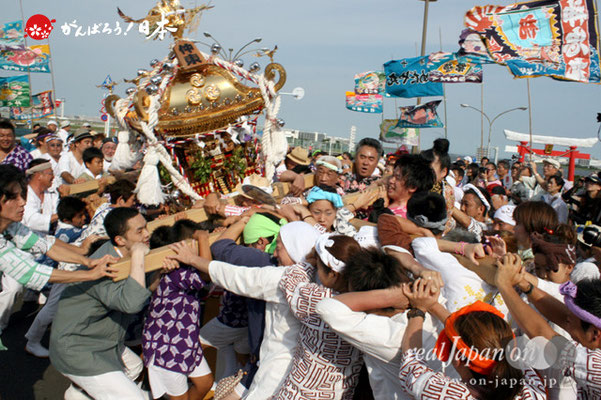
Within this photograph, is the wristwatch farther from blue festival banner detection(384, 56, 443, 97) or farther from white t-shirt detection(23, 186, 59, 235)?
blue festival banner detection(384, 56, 443, 97)

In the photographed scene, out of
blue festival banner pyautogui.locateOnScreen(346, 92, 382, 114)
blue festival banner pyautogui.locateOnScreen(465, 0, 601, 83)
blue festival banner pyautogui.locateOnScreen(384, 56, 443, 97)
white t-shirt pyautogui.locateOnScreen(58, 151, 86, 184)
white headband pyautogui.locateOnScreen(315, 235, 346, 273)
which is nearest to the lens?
white headband pyautogui.locateOnScreen(315, 235, 346, 273)

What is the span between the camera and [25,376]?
415 centimetres

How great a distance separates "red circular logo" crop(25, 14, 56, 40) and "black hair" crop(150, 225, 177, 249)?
10.9m

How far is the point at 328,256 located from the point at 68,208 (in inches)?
147

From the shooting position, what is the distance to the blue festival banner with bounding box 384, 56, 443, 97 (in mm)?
12672

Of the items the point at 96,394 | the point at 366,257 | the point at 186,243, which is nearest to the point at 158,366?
the point at 96,394

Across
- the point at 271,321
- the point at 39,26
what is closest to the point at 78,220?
the point at 271,321

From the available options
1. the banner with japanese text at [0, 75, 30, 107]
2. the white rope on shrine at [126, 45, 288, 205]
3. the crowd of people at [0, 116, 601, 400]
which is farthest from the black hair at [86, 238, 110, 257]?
the banner with japanese text at [0, 75, 30, 107]

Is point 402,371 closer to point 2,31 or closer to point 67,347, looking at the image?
point 67,347

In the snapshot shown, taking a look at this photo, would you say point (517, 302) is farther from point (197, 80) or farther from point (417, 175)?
point (197, 80)

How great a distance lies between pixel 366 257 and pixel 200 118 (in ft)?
7.48

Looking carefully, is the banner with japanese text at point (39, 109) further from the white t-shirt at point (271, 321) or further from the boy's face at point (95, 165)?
the white t-shirt at point (271, 321)

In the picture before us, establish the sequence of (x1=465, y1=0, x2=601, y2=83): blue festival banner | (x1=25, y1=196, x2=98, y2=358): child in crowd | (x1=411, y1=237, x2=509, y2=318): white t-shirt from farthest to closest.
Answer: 1. (x1=465, y1=0, x2=601, y2=83): blue festival banner
2. (x1=25, y1=196, x2=98, y2=358): child in crowd
3. (x1=411, y1=237, x2=509, y2=318): white t-shirt

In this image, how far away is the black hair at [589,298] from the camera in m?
1.86
